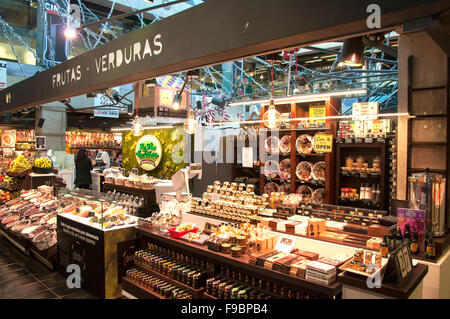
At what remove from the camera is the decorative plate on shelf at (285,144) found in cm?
644

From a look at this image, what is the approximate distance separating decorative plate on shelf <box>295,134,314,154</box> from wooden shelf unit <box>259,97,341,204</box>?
80mm

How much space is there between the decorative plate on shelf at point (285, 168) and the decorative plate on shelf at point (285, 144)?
0.20 m

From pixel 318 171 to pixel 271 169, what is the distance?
1028 mm

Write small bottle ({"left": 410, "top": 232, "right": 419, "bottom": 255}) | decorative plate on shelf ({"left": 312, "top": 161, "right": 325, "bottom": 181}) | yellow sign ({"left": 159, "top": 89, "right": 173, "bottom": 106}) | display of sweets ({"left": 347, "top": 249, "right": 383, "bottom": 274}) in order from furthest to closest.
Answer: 1. yellow sign ({"left": 159, "top": 89, "right": 173, "bottom": 106})
2. decorative plate on shelf ({"left": 312, "top": 161, "right": 325, "bottom": 181})
3. small bottle ({"left": 410, "top": 232, "right": 419, "bottom": 255})
4. display of sweets ({"left": 347, "top": 249, "right": 383, "bottom": 274})

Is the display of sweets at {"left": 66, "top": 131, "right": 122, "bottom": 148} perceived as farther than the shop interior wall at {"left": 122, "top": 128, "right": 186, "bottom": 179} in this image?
Yes

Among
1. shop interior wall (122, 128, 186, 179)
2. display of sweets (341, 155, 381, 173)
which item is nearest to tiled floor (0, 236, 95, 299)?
display of sweets (341, 155, 381, 173)

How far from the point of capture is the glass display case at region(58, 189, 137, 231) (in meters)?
4.16

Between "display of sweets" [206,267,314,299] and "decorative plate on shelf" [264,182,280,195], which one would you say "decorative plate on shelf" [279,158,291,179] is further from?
"display of sweets" [206,267,314,299]

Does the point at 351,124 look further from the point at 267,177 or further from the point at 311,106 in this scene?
the point at 267,177

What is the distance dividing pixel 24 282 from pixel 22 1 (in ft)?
43.3

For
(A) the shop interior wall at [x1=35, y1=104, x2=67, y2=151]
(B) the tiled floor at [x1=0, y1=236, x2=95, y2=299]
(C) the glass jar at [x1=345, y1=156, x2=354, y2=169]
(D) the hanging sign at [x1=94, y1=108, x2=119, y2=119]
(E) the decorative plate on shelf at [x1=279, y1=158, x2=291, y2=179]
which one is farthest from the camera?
(A) the shop interior wall at [x1=35, y1=104, x2=67, y2=151]

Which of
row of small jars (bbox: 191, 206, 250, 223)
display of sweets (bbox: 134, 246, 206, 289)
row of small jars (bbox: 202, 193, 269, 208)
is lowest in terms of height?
display of sweets (bbox: 134, 246, 206, 289)

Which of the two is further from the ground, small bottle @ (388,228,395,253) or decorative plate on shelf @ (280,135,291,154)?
decorative plate on shelf @ (280,135,291,154)
